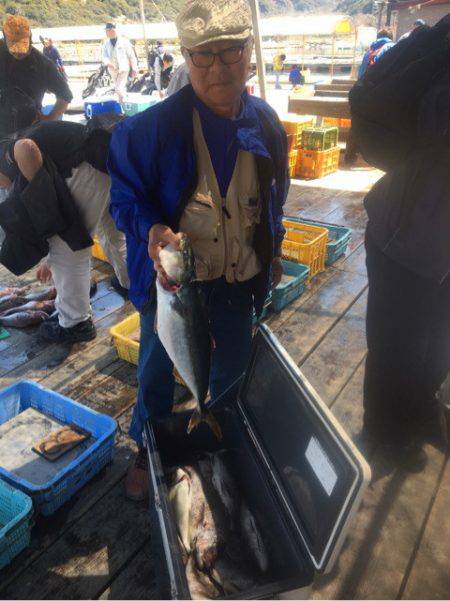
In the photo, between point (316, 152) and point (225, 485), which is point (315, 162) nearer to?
point (316, 152)

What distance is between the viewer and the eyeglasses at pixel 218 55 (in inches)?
76.4

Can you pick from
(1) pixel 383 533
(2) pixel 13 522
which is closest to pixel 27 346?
(2) pixel 13 522

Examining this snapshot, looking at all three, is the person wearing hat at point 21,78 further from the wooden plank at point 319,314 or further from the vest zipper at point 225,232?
the vest zipper at point 225,232

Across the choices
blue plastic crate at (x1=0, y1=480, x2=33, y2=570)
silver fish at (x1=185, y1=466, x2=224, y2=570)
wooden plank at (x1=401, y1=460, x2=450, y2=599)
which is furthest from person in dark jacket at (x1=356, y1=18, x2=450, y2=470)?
blue plastic crate at (x1=0, y1=480, x2=33, y2=570)

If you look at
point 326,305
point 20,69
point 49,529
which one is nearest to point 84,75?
point 20,69

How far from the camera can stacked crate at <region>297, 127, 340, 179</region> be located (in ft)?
29.8

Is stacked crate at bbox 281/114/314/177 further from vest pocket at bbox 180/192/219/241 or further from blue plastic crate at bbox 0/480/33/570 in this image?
blue plastic crate at bbox 0/480/33/570

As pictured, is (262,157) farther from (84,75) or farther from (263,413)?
(84,75)

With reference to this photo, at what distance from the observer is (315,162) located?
9.12 meters

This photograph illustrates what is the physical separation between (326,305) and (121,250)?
2372 mm

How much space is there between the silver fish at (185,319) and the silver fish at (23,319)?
3.01 m

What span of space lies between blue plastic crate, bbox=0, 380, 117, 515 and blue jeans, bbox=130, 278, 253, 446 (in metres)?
0.28

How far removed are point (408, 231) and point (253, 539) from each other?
1785mm

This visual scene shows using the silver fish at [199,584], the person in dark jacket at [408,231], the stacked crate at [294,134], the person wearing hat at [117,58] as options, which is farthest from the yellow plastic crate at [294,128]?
the silver fish at [199,584]
